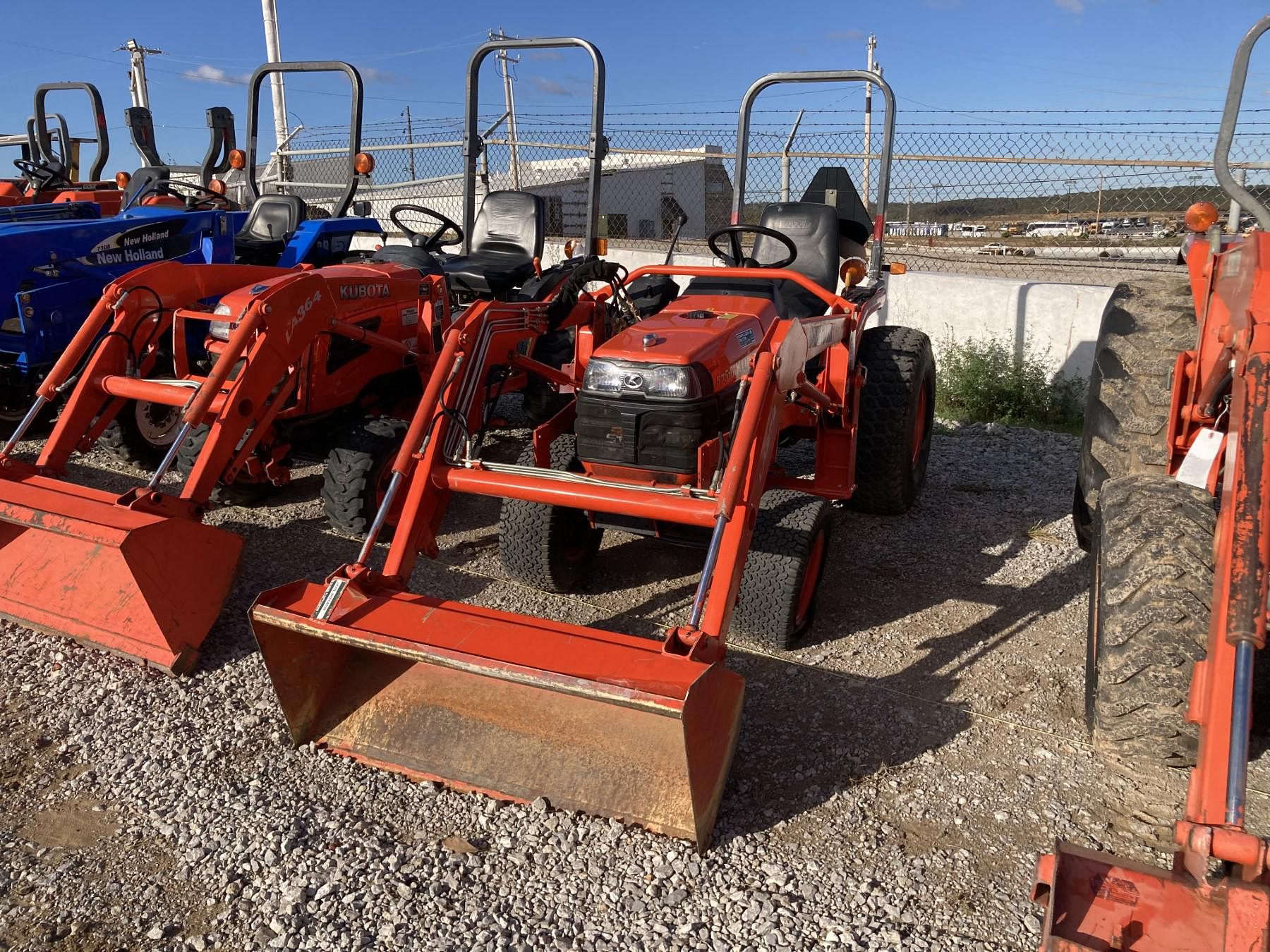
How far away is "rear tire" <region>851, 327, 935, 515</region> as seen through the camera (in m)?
4.63

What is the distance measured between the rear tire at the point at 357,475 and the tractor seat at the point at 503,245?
1.74 meters

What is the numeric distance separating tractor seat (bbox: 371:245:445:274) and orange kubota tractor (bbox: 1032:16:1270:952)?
144 inches

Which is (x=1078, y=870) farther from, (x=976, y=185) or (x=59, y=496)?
(x=976, y=185)

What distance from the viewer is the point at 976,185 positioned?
8641mm

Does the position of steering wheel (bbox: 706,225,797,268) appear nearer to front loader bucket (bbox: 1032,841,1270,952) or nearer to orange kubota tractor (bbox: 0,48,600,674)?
orange kubota tractor (bbox: 0,48,600,674)

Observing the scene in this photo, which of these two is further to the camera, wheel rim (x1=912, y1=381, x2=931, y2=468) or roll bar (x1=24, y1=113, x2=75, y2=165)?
roll bar (x1=24, y1=113, x2=75, y2=165)

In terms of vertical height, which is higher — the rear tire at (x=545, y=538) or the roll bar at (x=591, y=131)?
the roll bar at (x=591, y=131)

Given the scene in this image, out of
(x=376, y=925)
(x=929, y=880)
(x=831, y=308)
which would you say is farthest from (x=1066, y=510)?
(x=376, y=925)

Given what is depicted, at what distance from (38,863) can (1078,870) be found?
2491 millimetres

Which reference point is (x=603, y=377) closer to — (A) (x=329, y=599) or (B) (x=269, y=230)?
(A) (x=329, y=599)

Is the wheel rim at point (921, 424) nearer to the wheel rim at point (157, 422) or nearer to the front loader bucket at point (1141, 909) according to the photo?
the front loader bucket at point (1141, 909)

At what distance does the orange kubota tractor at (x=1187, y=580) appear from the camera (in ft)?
5.97

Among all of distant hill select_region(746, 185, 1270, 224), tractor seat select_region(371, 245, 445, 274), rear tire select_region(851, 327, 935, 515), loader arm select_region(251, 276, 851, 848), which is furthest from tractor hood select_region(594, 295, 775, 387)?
distant hill select_region(746, 185, 1270, 224)


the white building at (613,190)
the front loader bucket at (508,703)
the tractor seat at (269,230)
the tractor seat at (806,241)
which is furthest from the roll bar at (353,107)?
the front loader bucket at (508,703)
